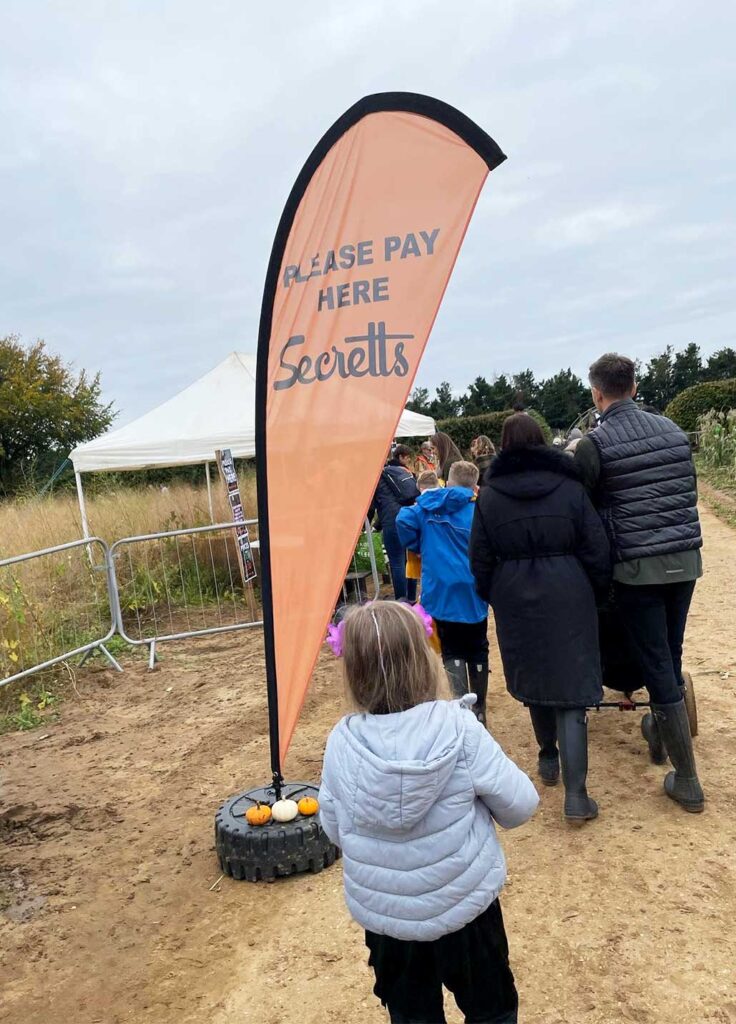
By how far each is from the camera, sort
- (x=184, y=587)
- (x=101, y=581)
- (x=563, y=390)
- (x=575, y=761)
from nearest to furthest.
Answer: (x=575, y=761) < (x=101, y=581) < (x=184, y=587) < (x=563, y=390)

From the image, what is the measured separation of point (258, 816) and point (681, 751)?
→ 6.24 feet

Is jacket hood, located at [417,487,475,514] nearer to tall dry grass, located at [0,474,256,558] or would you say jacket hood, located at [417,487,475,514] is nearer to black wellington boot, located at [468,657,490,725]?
black wellington boot, located at [468,657,490,725]

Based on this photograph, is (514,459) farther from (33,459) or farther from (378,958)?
(33,459)

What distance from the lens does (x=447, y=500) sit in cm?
481

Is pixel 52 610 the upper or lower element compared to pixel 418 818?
lower

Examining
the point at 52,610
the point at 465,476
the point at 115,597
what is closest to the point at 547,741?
the point at 465,476

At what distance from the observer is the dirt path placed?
8.64ft

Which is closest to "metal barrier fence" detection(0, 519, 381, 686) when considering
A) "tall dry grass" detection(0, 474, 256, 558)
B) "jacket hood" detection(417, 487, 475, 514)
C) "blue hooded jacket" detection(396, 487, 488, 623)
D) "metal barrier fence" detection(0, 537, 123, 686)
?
"metal barrier fence" detection(0, 537, 123, 686)

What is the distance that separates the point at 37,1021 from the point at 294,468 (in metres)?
2.27

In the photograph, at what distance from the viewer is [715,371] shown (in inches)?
2126

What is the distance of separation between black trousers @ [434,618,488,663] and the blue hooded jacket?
0.20 ft

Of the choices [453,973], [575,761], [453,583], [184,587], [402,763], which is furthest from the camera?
[184,587]

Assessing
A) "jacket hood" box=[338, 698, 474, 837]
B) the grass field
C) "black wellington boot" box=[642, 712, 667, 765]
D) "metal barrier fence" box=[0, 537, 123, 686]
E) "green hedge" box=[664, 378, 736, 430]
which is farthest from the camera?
"green hedge" box=[664, 378, 736, 430]

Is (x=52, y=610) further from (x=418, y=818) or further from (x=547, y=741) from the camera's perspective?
(x=418, y=818)
